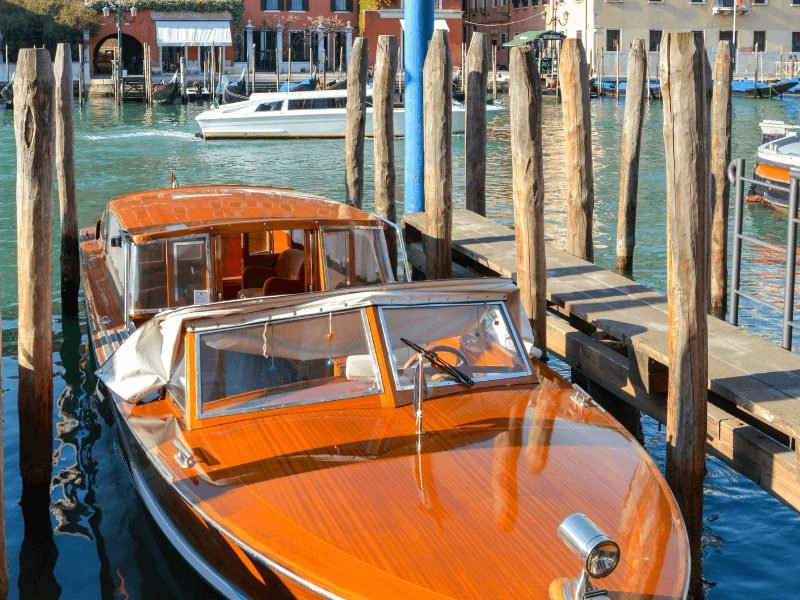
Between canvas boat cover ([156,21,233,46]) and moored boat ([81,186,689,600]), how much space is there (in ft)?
127

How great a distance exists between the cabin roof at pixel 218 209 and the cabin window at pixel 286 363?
1658 mm

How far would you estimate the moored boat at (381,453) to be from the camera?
13.8ft

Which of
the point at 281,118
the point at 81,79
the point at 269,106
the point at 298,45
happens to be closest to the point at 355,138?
the point at 281,118

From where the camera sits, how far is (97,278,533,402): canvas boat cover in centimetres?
550

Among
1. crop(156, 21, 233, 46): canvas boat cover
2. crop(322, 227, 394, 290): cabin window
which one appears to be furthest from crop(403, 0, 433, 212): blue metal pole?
crop(156, 21, 233, 46): canvas boat cover

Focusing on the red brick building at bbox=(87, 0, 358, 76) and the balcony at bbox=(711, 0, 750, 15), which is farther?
the balcony at bbox=(711, 0, 750, 15)

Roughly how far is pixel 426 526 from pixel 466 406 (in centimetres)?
111

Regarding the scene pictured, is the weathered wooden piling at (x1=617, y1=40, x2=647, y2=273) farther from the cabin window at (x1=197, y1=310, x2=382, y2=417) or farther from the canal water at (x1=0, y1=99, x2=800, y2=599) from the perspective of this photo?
the cabin window at (x1=197, y1=310, x2=382, y2=417)

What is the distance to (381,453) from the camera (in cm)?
501

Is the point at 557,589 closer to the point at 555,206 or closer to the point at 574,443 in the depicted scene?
the point at 574,443

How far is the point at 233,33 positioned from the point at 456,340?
41.5m

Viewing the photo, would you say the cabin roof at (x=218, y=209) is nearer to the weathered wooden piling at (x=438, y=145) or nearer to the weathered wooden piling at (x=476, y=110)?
the weathered wooden piling at (x=438, y=145)

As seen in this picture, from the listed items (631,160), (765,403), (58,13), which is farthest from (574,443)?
(58,13)

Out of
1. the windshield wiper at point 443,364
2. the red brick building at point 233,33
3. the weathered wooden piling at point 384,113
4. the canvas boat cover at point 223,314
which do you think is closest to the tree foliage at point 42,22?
the red brick building at point 233,33
